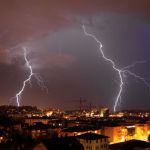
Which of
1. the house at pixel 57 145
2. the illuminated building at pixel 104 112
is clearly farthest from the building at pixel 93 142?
the illuminated building at pixel 104 112

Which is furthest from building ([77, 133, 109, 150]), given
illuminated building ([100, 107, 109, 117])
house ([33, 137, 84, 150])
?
illuminated building ([100, 107, 109, 117])

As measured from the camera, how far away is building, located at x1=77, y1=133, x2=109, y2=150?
2525cm

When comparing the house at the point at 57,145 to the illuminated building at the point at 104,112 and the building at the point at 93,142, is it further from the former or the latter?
the illuminated building at the point at 104,112

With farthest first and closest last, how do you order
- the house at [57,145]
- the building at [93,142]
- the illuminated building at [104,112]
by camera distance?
the illuminated building at [104,112], the building at [93,142], the house at [57,145]

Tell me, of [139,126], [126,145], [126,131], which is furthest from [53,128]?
[126,145]

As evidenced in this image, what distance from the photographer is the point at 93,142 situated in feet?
83.0

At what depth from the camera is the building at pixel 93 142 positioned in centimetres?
2525

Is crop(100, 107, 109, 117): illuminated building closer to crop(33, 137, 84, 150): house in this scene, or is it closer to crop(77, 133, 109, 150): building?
crop(77, 133, 109, 150): building

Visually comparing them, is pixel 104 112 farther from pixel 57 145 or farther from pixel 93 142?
pixel 57 145

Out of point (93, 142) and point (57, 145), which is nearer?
point (57, 145)

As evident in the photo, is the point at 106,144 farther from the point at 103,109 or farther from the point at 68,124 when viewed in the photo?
the point at 103,109

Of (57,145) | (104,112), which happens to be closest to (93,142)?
(57,145)

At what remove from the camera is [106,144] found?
86.8 feet

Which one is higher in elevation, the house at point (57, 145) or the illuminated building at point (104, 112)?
the illuminated building at point (104, 112)
